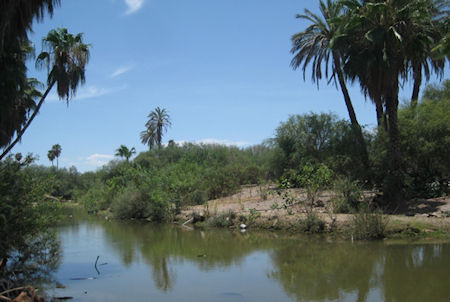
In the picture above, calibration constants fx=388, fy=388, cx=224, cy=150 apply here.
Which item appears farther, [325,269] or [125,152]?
[125,152]

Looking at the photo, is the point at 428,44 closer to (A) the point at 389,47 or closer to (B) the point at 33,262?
(A) the point at 389,47

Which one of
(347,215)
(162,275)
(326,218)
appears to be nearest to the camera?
(162,275)

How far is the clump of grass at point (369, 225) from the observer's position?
16484 mm

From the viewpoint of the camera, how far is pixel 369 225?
16594 mm

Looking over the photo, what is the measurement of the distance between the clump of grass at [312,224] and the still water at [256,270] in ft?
2.99

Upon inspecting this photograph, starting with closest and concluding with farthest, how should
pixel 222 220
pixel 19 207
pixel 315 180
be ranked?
pixel 19 207 < pixel 315 180 < pixel 222 220

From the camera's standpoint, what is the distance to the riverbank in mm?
16531

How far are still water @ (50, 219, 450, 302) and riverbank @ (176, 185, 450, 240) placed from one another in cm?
112

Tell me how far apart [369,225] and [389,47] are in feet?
30.8

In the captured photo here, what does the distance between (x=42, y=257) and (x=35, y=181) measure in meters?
2.15

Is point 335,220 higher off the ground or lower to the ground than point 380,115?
lower

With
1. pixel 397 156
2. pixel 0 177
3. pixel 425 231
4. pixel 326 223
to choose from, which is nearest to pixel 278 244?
pixel 326 223

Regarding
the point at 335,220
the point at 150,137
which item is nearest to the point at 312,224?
the point at 335,220

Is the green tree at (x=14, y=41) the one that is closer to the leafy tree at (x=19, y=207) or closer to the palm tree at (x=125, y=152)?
the leafy tree at (x=19, y=207)
